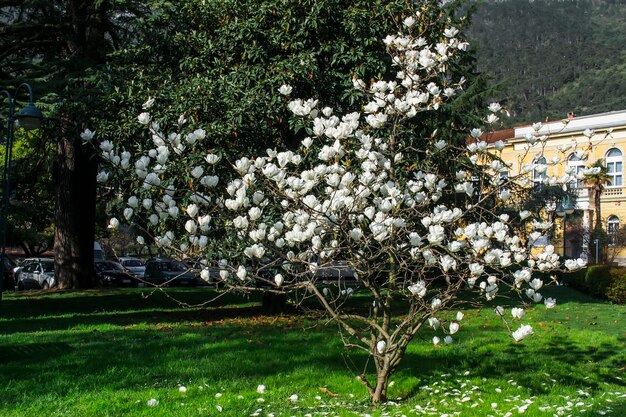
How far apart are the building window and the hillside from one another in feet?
114

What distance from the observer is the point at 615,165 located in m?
46.9

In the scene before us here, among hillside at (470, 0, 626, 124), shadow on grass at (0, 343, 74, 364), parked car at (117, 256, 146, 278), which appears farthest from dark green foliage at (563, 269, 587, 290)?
hillside at (470, 0, 626, 124)

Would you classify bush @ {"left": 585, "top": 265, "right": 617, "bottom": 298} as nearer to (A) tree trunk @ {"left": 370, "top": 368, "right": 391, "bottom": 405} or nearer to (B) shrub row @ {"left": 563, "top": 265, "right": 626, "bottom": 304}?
(B) shrub row @ {"left": 563, "top": 265, "right": 626, "bottom": 304}

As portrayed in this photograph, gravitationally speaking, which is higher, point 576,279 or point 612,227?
point 612,227

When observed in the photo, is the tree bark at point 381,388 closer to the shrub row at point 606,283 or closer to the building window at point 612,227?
the shrub row at point 606,283

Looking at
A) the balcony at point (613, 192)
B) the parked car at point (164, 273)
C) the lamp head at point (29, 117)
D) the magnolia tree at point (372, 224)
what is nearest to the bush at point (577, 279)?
the parked car at point (164, 273)

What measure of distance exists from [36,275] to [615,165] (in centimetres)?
4035

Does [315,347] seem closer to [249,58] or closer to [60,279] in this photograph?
[249,58]

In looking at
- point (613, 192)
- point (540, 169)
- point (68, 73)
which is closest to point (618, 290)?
point (540, 169)

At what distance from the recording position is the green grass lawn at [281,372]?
6164mm

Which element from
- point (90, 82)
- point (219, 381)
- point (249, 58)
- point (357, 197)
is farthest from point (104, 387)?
point (90, 82)

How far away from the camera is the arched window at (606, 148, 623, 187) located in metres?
46.6

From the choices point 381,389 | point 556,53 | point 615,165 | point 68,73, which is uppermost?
point 556,53

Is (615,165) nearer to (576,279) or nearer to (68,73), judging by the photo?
(576,279)
